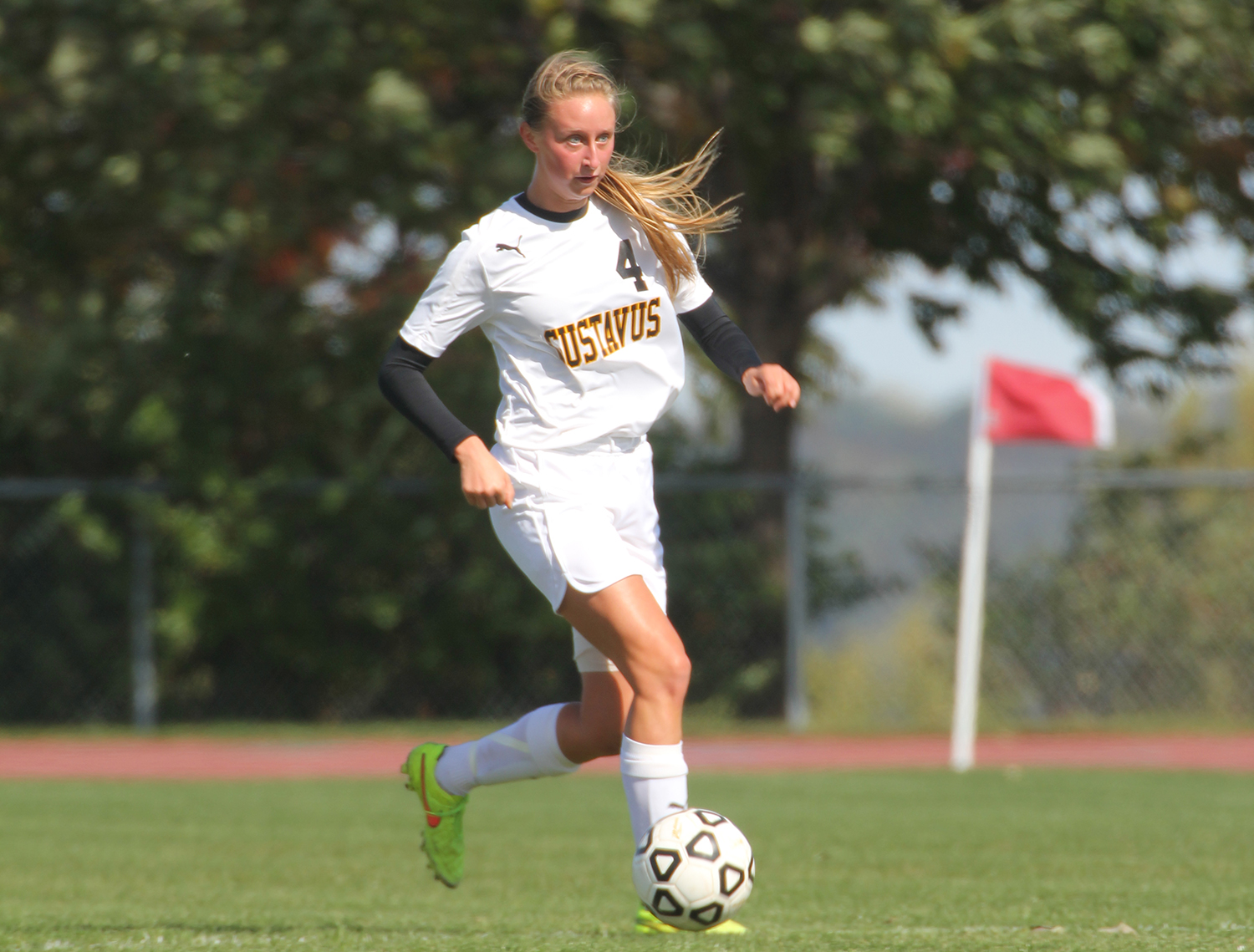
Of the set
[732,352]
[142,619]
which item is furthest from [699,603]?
[732,352]

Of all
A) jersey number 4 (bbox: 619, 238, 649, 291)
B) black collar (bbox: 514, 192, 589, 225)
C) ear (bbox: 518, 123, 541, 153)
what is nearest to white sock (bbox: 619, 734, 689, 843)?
jersey number 4 (bbox: 619, 238, 649, 291)

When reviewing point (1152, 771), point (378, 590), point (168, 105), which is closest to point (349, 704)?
point (378, 590)

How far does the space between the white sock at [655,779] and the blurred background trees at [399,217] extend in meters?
7.91

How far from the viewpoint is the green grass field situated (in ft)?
14.8

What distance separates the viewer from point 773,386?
434 centimetres

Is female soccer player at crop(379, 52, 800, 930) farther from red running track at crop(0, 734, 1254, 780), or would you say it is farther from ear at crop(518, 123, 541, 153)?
red running track at crop(0, 734, 1254, 780)

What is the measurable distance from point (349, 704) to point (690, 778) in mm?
4919

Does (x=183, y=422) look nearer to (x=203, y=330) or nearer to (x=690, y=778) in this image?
(x=203, y=330)

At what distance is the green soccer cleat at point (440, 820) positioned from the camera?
5.06 meters

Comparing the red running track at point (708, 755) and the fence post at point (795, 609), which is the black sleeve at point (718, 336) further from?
the fence post at point (795, 609)

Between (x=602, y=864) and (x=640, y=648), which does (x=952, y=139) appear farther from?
(x=640, y=648)

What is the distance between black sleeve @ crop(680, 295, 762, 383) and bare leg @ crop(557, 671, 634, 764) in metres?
0.93

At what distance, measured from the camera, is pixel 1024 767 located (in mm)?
11469

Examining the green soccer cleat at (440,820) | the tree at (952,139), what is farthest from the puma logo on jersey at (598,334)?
the tree at (952,139)
